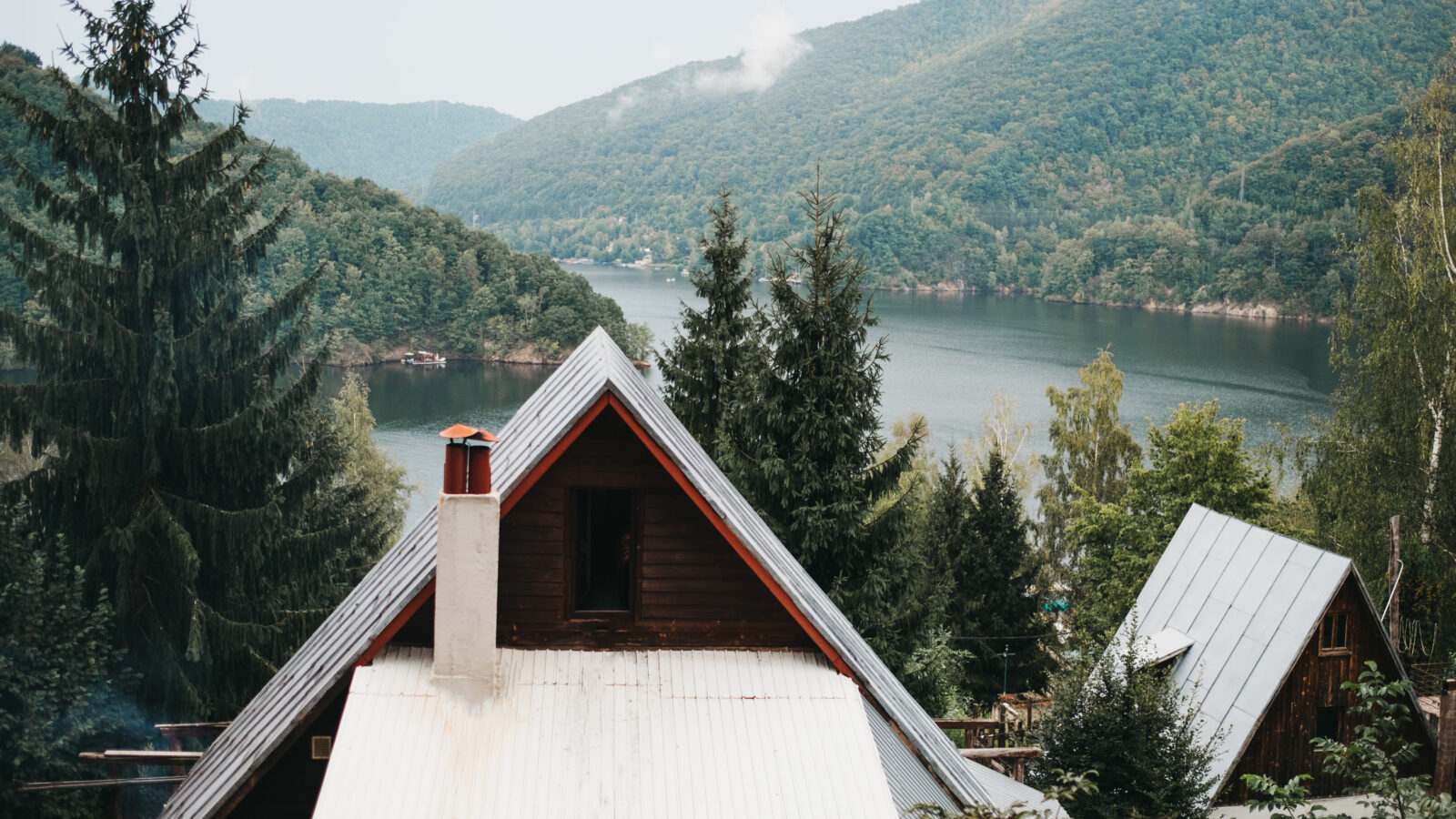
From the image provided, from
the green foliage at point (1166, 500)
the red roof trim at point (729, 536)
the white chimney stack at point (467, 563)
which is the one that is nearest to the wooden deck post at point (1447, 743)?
the green foliage at point (1166, 500)

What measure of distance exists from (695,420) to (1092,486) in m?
22.6

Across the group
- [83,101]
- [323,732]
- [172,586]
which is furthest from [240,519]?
[323,732]

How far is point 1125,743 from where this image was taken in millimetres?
13352

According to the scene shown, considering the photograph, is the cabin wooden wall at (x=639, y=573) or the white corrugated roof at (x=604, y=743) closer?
the white corrugated roof at (x=604, y=743)

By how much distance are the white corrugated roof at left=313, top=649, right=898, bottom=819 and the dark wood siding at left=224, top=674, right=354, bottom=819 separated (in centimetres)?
88

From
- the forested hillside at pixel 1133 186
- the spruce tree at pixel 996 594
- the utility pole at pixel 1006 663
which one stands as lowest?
the utility pole at pixel 1006 663

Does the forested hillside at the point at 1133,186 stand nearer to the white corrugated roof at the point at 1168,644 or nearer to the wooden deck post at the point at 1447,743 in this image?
the white corrugated roof at the point at 1168,644

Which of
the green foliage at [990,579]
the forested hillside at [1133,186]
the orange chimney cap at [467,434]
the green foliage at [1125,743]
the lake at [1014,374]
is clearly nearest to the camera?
the orange chimney cap at [467,434]

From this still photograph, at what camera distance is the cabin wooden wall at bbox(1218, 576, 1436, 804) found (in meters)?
17.3

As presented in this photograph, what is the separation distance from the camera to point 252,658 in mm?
15070

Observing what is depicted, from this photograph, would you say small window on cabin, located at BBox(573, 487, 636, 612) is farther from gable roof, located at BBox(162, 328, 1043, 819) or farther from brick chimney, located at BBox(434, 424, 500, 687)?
brick chimney, located at BBox(434, 424, 500, 687)

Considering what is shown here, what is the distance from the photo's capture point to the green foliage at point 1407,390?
2355cm

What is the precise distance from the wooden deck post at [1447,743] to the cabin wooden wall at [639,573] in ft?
43.8

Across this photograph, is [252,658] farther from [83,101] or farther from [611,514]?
[611,514]
